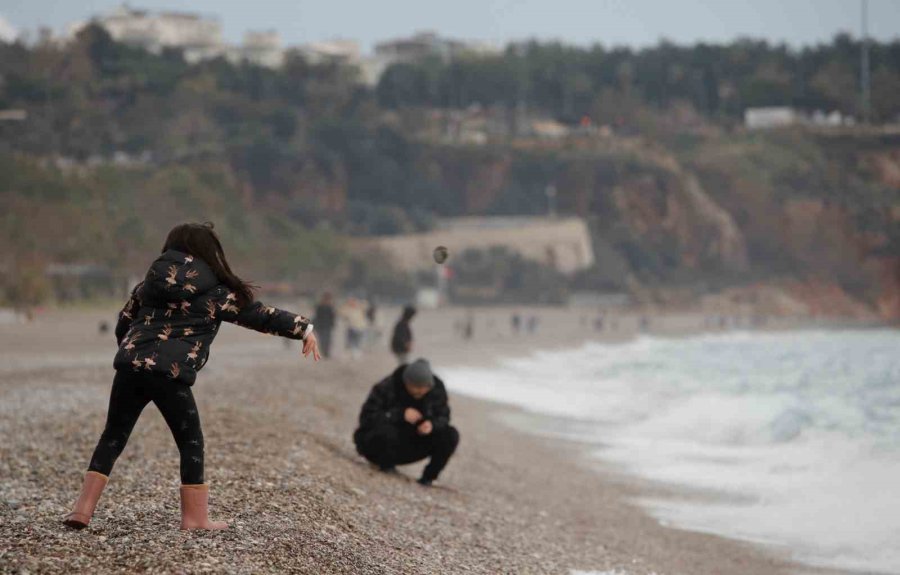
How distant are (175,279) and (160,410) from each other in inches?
23.9

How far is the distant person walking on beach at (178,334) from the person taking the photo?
6363mm

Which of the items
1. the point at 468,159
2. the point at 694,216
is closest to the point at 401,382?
the point at 468,159

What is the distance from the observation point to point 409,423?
10219 mm

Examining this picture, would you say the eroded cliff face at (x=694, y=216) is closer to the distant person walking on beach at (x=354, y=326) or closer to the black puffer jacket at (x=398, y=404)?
the distant person walking on beach at (x=354, y=326)

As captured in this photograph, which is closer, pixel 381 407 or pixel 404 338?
pixel 381 407

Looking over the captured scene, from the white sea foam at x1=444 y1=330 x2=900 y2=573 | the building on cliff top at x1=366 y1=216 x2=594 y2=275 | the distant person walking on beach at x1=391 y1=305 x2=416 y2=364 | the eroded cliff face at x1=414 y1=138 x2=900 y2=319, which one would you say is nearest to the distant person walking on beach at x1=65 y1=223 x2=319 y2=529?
the white sea foam at x1=444 y1=330 x2=900 y2=573

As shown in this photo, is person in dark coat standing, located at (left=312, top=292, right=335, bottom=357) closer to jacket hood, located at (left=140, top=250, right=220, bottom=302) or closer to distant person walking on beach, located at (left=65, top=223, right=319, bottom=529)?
distant person walking on beach, located at (left=65, top=223, right=319, bottom=529)

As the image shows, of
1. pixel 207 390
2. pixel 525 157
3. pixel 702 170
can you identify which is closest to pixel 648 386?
pixel 207 390

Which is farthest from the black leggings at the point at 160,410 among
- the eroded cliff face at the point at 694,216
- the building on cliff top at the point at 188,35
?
the building on cliff top at the point at 188,35

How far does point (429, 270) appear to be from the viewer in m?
90.7

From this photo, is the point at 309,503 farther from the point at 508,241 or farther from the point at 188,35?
the point at 188,35

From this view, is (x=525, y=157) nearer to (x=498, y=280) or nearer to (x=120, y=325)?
(x=498, y=280)

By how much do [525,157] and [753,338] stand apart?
45.3 m

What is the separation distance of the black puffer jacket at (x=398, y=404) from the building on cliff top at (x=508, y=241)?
264ft
